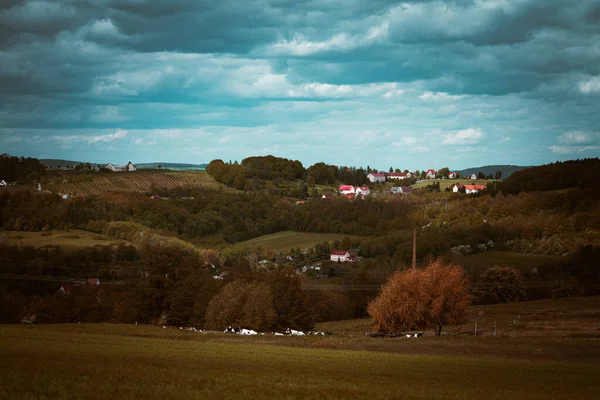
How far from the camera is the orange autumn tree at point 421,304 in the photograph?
69.5 meters

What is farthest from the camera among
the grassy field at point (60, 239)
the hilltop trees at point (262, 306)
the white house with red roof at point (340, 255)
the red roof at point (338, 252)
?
the red roof at point (338, 252)

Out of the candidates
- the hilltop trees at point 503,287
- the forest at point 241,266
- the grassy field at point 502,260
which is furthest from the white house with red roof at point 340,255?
the hilltop trees at point 503,287

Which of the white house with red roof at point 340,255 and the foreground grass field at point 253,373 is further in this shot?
the white house with red roof at point 340,255

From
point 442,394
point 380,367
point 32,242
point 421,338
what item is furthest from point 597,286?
point 32,242

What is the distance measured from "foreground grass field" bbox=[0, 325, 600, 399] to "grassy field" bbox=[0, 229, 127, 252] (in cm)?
10935

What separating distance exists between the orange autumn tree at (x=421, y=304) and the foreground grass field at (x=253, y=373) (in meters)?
22.6

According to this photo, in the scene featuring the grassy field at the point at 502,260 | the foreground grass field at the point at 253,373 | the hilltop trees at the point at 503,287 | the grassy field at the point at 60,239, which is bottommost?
the hilltop trees at the point at 503,287

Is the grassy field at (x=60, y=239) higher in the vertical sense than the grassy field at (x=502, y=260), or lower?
higher

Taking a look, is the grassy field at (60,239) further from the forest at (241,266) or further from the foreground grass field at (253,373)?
the foreground grass field at (253,373)

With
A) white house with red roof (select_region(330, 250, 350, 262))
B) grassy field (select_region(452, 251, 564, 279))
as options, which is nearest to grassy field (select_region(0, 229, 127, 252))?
white house with red roof (select_region(330, 250, 350, 262))

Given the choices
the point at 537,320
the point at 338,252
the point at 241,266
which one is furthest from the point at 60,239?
the point at 537,320

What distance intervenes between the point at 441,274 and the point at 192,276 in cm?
3889

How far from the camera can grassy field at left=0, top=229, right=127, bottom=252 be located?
154500 mm

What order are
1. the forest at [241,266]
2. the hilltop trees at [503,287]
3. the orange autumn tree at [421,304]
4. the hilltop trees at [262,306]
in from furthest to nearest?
the hilltop trees at [503,287]
the forest at [241,266]
the hilltop trees at [262,306]
the orange autumn tree at [421,304]
